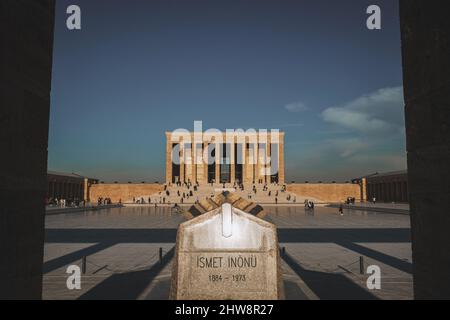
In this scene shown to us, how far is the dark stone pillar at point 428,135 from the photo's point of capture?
136 inches

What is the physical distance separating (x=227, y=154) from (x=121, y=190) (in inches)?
1053

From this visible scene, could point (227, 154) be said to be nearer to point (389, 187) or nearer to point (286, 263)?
point (389, 187)

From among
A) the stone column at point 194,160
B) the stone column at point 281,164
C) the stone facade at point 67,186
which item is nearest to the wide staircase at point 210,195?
the stone column at point 194,160

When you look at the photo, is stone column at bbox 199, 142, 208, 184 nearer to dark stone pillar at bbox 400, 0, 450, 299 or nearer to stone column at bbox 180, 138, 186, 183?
stone column at bbox 180, 138, 186, 183

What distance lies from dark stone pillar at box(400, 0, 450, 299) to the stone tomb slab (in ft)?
5.80

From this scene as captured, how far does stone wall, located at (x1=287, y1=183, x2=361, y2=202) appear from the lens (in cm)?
7888

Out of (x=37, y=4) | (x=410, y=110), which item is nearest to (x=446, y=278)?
(x=410, y=110)

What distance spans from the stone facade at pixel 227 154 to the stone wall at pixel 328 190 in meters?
5.24

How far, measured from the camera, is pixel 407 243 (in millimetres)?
15562

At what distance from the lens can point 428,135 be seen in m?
3.71

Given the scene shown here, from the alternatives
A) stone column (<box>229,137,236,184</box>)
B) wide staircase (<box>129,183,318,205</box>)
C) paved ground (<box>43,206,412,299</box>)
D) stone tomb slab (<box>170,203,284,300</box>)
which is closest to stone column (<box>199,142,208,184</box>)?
stone column (<box>229,137,236,184</box>)

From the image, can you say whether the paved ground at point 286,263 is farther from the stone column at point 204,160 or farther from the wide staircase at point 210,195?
the stone column at point 204,160

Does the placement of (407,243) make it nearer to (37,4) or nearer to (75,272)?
(75,272)

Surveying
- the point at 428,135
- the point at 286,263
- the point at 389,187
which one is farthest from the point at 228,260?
the point at 389,187
